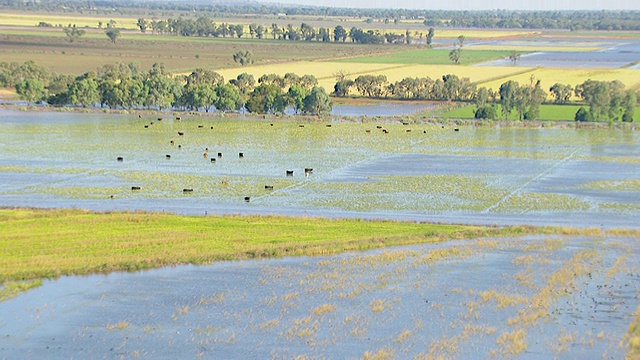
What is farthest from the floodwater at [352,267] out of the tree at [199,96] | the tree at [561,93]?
the tree at [561,93]

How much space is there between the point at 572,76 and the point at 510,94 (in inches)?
1195

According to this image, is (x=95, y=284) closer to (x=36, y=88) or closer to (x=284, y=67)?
(x=36, y=88)

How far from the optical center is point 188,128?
219 feet

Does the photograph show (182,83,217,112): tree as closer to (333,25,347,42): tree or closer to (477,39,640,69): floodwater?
(477,39,640,69): floodwater

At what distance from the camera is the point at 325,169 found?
50.6 metres

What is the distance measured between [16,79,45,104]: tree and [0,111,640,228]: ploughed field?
5.72 meters

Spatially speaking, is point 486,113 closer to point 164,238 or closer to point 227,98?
point 227,98

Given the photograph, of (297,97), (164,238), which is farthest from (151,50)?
(164,238)

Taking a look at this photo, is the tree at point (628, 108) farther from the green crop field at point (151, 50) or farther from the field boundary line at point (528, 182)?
the green crop field at point (151, 50)

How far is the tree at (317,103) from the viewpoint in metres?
73.7

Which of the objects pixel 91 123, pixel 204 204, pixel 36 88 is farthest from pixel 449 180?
pixel 36 88

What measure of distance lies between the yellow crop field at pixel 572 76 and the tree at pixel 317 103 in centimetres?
2224

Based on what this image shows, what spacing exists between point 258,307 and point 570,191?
22.4 m

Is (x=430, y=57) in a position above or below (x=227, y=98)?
above
